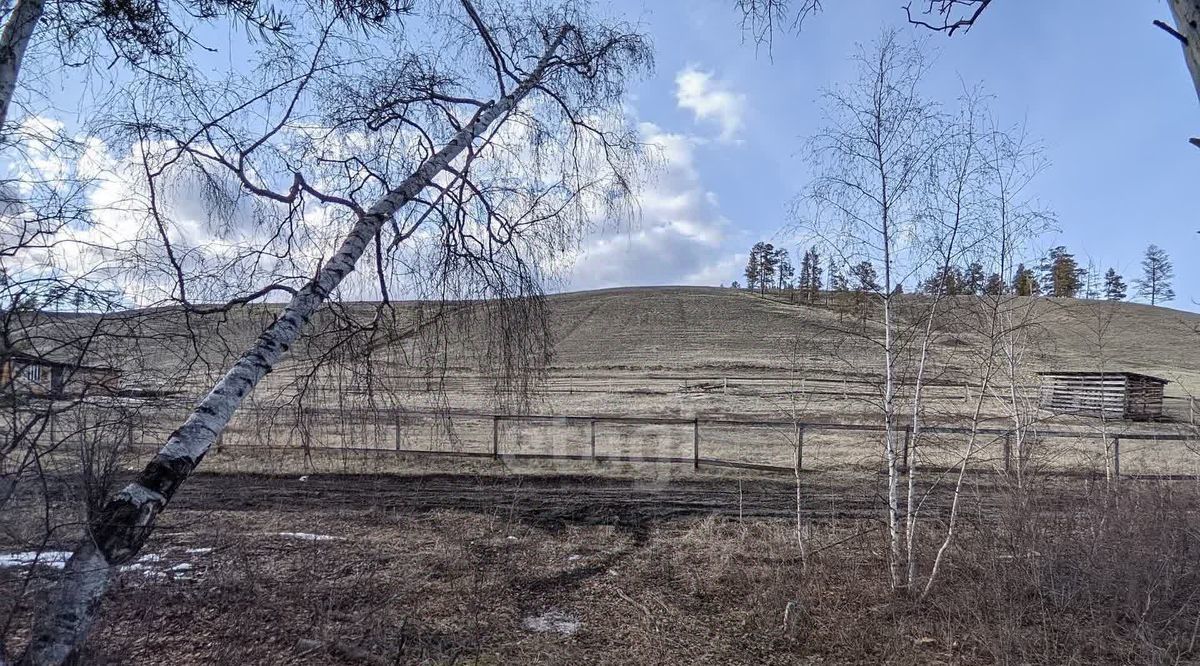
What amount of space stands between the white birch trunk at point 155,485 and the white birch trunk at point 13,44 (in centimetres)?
177

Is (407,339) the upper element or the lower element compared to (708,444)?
upper

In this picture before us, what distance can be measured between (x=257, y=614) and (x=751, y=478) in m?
9.87

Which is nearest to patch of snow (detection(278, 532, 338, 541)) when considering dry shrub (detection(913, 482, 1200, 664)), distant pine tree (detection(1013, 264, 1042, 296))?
dry shrub (detection(913, 482, 1200, 664))

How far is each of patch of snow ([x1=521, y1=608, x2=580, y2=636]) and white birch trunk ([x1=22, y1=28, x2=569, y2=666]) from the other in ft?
10.6

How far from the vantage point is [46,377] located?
10.8 feet

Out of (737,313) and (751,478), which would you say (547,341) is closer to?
(751,478)

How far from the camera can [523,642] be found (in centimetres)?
512

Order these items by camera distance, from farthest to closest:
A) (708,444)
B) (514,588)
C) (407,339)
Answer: (708,444) < (514,588) < (407,339)

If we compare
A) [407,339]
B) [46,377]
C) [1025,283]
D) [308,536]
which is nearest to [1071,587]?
[1025,283]

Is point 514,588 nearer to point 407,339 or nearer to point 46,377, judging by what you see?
point 407,339

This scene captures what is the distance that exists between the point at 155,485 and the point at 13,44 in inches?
98.0

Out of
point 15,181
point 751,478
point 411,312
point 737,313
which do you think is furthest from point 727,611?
point 737,313

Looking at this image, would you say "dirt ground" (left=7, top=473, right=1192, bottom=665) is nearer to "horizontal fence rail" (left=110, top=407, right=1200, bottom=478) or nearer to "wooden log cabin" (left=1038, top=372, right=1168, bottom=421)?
"horizontal fence rail" (left=110, top=407, right=1200, bottom=478)

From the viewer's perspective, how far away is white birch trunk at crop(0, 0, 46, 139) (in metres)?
3.15
